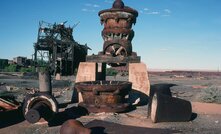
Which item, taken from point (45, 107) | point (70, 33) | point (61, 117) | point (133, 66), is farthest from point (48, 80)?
point (70, 33)

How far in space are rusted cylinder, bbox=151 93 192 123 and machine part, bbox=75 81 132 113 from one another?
1326 millimetres

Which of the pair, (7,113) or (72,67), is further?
(72,67)

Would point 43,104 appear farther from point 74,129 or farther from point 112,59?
point 112,59

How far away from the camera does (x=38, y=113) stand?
600cm

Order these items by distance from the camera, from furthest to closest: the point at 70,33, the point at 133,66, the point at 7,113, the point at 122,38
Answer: the point at 70,33 < the point at 122,38 < the point at 133,66 < the point at 7,113

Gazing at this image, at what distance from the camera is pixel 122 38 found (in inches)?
466

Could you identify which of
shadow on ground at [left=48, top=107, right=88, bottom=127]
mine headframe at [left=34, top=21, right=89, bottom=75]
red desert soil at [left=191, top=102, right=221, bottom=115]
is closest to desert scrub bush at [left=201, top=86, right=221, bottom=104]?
red desert soil at [left=191, top=102, right=221, bottom=115]

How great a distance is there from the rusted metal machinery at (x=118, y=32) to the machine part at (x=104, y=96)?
3.26m

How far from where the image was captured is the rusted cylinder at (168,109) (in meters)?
7.11

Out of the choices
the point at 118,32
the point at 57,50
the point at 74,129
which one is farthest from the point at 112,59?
the point at 57,50

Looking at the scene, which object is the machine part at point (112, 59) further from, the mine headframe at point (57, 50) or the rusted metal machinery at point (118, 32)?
the mine headframe at point (57, 50)

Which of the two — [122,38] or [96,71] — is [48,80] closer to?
[96,71]

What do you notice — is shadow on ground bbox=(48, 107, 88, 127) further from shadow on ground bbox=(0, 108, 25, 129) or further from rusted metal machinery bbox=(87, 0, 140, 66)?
rusted metal machinery bbox=(87, 0, 140, 66)

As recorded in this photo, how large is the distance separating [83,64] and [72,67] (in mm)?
20415
